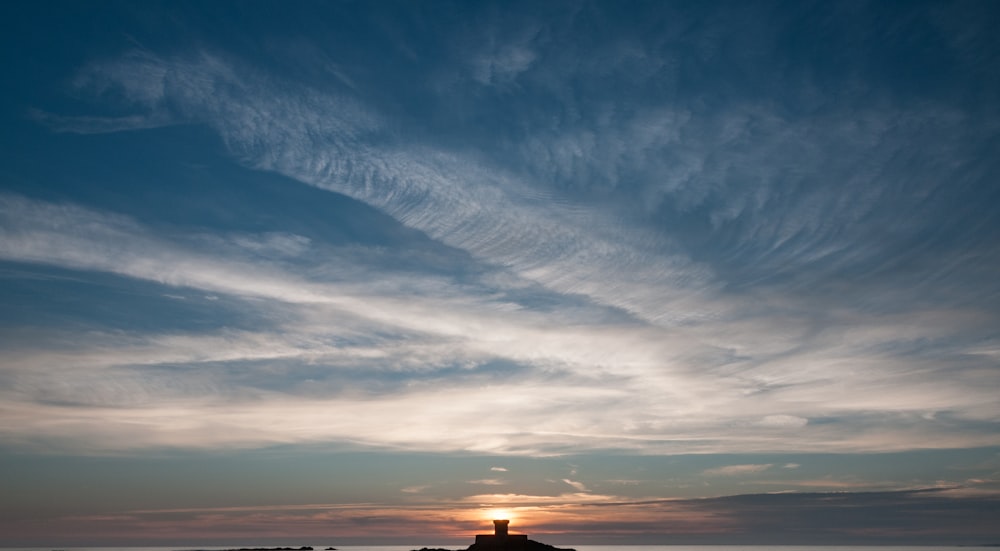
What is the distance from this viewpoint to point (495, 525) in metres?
70.6

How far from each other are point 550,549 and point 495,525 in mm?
9346

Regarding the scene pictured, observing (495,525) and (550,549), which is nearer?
(495,525)

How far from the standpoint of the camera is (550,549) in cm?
7644
